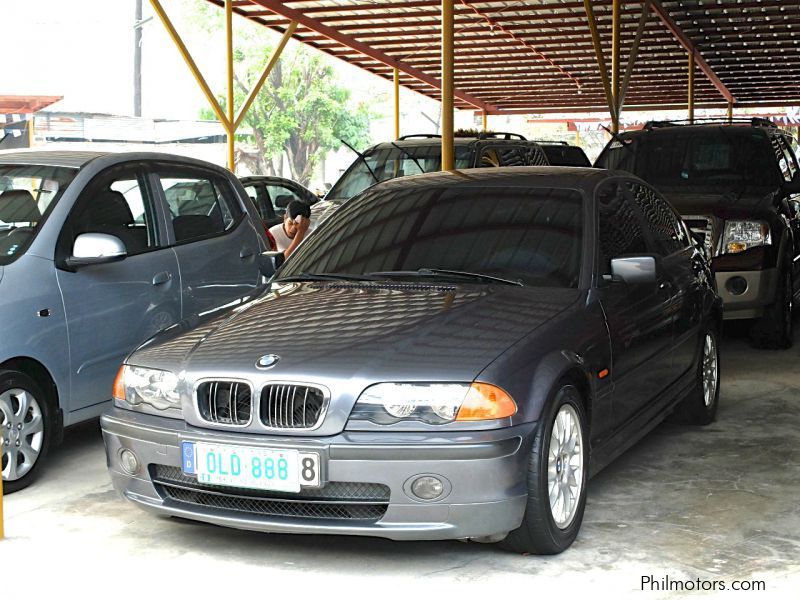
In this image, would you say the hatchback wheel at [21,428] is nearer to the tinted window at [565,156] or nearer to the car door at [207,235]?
the car door at [207,235]

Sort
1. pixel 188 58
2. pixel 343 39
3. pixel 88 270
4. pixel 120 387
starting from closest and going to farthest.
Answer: pixel 120 387 → pixel 88 270 → pixel 188 58 → pixel 343 39

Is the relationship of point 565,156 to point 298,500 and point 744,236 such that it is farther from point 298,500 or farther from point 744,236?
point 298,500

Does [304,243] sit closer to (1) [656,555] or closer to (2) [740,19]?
(1) [656,555]

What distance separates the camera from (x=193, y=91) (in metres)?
68.2

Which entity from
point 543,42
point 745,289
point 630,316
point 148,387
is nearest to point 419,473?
point 148,387

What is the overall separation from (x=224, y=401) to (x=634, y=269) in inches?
73.5

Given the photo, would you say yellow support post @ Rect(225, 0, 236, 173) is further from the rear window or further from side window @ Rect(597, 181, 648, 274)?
side window @ Rect(597, 181, 648, 274)

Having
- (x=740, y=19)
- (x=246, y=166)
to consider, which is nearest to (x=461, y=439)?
(x=740, y=19)

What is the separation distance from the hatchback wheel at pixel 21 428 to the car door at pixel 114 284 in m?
0.22

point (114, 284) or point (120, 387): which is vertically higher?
point (114, 284)

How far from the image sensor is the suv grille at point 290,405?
13.0 feet

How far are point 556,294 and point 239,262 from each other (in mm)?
2726

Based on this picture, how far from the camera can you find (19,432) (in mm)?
5391

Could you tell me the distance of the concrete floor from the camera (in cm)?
405
